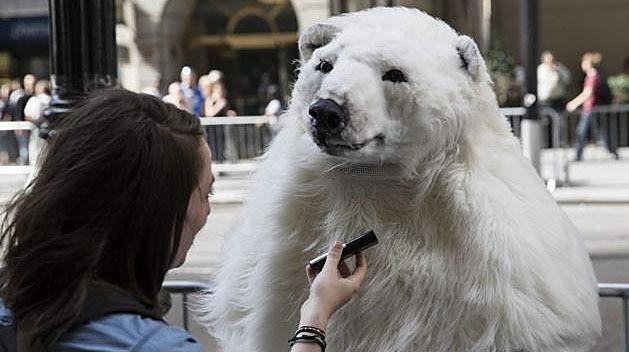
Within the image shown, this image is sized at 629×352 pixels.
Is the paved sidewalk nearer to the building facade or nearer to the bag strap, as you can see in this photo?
A: the building facade

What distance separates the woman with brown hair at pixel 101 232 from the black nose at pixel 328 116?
474 mm

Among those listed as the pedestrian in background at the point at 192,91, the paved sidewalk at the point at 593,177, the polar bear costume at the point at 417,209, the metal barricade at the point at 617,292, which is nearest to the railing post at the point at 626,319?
the metal barricade at the point at 617,292

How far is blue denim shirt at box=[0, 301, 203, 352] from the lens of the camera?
4.86 ft

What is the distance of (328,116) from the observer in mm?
2098

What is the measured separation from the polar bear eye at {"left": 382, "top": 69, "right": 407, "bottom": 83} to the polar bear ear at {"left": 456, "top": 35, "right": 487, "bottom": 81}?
196 mm

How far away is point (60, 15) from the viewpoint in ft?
11.5

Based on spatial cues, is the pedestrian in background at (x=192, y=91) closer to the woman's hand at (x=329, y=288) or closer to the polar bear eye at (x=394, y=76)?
the polar bear eye at (x=394, y=76)

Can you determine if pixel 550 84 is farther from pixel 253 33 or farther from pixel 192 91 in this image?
pixel 253 33

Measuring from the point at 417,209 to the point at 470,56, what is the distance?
0.40 metres

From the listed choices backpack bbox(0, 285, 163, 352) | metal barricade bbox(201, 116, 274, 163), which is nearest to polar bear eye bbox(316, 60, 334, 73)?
backpack bbox(0, 285, 163, 352)

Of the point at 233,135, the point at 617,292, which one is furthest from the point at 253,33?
the point at 617,292

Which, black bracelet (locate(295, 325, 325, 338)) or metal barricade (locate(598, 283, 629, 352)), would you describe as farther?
metal barricade (locate(598, 283, 629, 352))

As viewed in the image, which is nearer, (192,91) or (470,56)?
(470,56)

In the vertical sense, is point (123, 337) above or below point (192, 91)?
below
